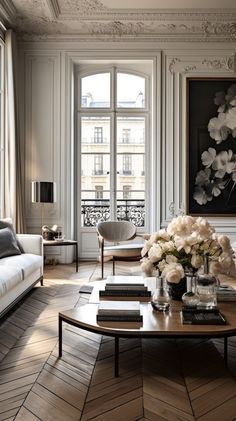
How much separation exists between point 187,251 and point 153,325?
0.43 metres

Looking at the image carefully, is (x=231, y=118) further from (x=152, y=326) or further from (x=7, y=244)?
(x=152, y=326)

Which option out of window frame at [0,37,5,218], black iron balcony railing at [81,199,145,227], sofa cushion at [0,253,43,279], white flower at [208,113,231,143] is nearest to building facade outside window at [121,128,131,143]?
black iron balcony railing at [81,199,145,227]

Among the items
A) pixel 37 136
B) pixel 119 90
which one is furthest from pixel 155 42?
pixel 37 136

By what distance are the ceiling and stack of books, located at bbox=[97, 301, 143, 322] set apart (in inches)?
141

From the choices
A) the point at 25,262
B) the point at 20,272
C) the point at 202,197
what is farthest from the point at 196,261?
the point at 202,197

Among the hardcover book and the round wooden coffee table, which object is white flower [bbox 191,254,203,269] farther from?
the hardcover book

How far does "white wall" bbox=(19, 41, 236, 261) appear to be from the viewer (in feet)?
16.1

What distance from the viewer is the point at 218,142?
16.1 feet

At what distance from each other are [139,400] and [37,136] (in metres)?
3.95

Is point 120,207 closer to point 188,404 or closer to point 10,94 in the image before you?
point 10,94

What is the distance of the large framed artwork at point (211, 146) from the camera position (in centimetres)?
491

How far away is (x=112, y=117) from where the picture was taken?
5.20 m

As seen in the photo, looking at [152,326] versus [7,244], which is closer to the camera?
[152,326]

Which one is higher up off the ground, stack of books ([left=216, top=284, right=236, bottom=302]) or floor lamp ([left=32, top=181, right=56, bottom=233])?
floor lamp ([left=32, top=181, right=56, bottom=233])
